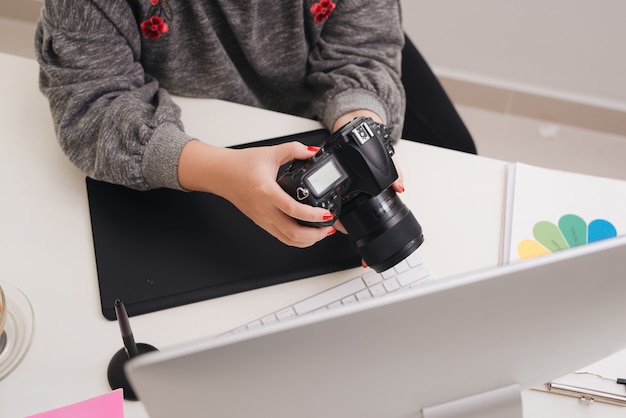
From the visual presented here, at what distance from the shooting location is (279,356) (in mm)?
376

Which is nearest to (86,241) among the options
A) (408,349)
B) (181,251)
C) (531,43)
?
(181,251)

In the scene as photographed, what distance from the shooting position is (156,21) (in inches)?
29.7

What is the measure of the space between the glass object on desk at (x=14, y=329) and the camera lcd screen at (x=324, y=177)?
0.37 meters

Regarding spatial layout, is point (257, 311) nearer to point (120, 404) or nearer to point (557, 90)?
point (120, 404)

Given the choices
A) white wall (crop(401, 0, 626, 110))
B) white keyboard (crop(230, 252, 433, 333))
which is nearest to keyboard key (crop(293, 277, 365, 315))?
white keyboard (crop(230, 252, 433, 333))

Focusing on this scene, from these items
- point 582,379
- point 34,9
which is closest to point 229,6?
point 582,379

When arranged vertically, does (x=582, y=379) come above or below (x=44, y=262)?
below

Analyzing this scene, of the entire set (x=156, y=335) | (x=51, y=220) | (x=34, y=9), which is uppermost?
(x=34, y=9)

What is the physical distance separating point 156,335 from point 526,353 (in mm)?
410

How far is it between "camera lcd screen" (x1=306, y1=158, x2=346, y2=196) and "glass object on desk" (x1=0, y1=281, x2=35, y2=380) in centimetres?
37

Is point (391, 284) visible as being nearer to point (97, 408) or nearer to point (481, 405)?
point (481, 405)

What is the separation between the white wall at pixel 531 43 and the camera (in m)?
1.44

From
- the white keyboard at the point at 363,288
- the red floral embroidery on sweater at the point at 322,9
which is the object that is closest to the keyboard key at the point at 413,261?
the white keyboard at the point at 363,288

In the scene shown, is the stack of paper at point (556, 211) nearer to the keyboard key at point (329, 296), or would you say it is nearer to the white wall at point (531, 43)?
the keyboard key at point (329, 296)
